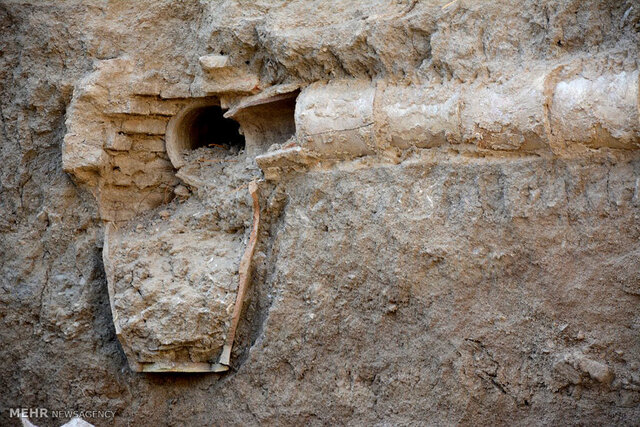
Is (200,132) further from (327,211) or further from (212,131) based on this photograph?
(327,211)

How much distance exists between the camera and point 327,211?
10.8ft

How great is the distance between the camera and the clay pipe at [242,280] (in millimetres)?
3432

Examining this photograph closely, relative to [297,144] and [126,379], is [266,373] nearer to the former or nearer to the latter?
[126,379]

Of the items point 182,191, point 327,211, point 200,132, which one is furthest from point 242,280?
point 200,132

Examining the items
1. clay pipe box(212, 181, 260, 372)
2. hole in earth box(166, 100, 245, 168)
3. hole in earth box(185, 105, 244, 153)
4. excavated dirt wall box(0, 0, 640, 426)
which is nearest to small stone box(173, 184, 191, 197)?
excavated dirt wall box(0, 0, 640, 426)

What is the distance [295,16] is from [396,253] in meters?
1.26

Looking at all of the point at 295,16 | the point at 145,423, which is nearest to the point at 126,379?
the point at 145,423

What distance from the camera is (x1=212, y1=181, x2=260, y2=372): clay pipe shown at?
3.43 m

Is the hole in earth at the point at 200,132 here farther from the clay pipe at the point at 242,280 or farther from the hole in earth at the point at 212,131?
the clay pipe at the point at 242,280

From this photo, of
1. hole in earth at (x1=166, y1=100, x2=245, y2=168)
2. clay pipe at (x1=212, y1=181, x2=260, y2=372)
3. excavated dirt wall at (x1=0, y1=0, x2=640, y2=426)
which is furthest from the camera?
hole in earth at (x1=166, y1=100, x2=245, y2=168)

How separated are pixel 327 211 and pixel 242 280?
55 cm

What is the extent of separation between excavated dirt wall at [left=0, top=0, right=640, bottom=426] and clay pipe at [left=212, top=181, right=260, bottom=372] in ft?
0.17

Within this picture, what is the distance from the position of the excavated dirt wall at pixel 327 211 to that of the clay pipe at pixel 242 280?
53 mm

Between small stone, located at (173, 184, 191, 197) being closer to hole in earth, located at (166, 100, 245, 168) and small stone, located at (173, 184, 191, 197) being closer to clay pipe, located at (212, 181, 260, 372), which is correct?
hole in earth, located at (166, 100, 245, 168)
